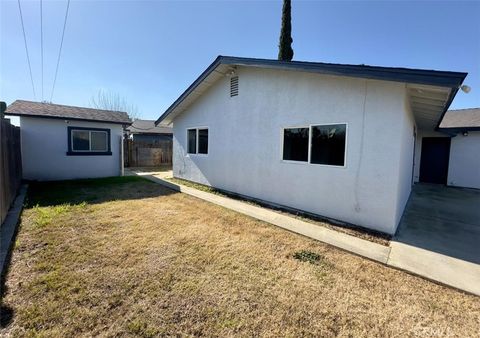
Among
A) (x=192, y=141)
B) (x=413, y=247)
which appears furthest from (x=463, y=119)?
(x=192, y=141)

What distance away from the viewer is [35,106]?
432 inches

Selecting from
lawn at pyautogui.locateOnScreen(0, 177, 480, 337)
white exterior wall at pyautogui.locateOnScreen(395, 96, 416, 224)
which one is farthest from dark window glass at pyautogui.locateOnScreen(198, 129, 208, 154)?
white exterior wall at pyautogui.locateOnScreen(395, 96, 416, 224)

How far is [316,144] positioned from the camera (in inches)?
246

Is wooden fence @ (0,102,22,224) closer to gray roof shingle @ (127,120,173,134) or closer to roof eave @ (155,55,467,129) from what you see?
roof eave @ (155,55,467,129)

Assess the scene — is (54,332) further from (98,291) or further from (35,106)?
(35,106)

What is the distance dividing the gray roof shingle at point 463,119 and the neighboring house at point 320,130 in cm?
715

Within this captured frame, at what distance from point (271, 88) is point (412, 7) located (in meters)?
5.53

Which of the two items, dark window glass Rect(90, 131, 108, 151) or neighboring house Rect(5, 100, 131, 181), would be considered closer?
neighboring house Rect(5, 100, 131, 181)

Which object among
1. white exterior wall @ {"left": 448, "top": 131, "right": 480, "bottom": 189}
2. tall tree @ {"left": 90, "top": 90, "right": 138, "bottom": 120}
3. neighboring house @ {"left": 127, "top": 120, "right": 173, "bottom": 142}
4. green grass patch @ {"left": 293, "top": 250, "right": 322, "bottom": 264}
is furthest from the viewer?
tall tree @ {"left": 90, "top": 90, "right": 138, "bottom": 120}

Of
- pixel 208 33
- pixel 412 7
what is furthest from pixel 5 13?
pixel 412 7

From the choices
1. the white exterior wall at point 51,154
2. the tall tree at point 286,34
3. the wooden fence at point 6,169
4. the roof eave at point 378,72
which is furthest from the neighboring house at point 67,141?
the tall tree at point 286,34

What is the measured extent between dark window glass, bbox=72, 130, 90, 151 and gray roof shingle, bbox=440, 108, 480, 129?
62.6 feet

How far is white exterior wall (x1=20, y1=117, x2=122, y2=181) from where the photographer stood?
33.4 ft

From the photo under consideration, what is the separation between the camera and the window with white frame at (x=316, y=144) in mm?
5781
